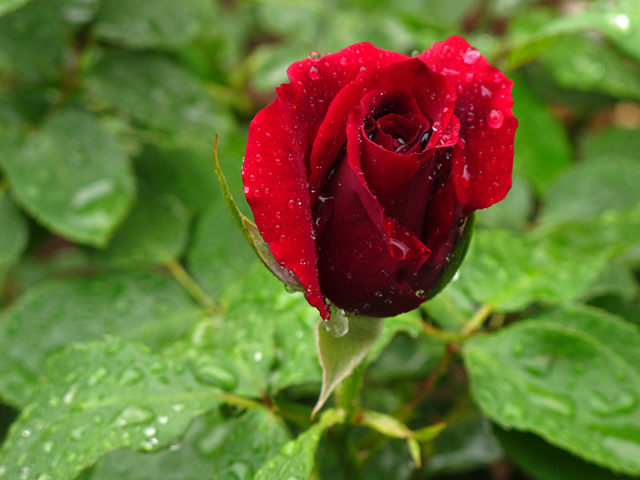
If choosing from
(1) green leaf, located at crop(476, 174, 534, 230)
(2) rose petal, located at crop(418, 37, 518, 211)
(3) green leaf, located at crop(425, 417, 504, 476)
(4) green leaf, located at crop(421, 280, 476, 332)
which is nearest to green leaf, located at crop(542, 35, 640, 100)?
(1) green leaf, located at crop(476, 174, 534, 230)

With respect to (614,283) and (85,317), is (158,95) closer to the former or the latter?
(85,317)

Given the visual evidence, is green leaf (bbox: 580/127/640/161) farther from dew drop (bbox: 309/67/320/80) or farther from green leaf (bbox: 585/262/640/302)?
dew drop (bbox: 309/67/320/80)

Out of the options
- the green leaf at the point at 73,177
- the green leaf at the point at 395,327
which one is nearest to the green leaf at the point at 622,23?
the green leaf at the point at 395,327

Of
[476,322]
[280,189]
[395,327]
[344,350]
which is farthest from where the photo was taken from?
[476,322]

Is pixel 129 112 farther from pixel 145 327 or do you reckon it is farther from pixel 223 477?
pixel 223 477

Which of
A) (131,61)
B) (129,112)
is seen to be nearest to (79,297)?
(129,112)

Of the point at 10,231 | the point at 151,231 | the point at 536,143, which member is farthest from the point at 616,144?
the point at 10,231

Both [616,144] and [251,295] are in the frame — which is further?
[616,144]
